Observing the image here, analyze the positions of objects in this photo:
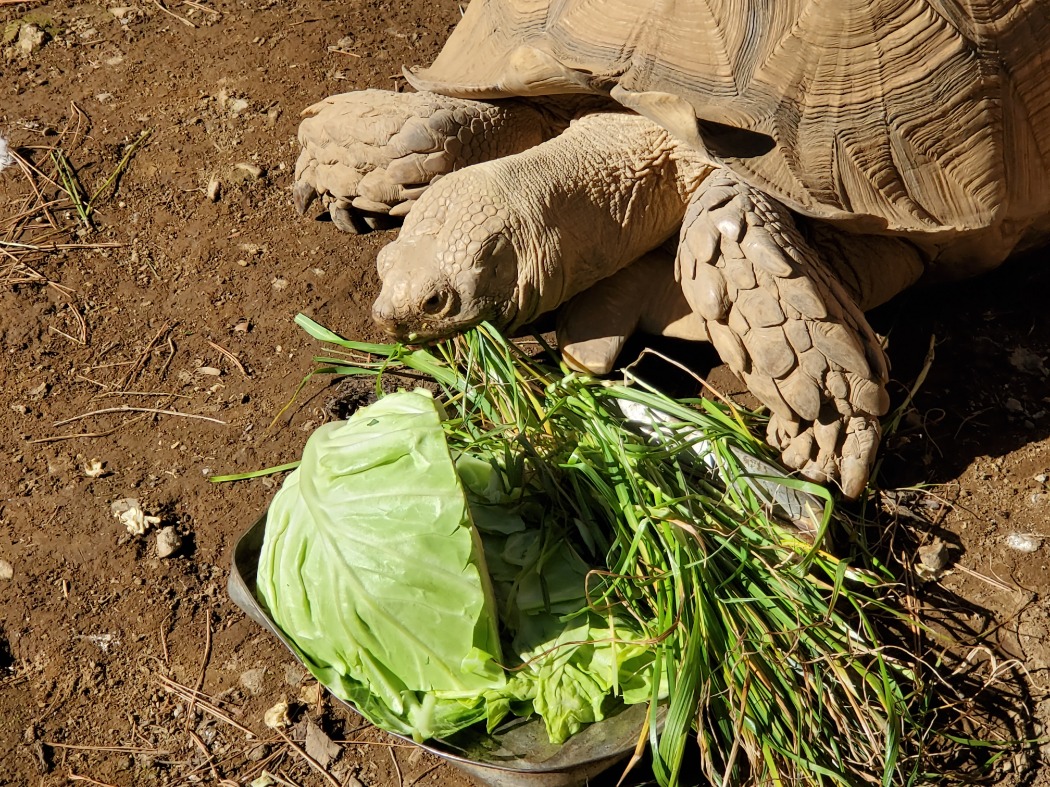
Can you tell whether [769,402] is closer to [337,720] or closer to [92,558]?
[337,720]

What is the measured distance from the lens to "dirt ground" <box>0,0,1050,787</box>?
7.31 ft

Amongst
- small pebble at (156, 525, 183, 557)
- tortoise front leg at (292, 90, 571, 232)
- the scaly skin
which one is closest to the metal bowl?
small pebble at (156, 525, 183, 557)

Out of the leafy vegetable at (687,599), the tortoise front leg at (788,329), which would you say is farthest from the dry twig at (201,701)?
the tortoise front leg at (788,329)

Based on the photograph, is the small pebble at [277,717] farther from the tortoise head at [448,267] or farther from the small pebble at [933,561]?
the small pebble at [933,561]

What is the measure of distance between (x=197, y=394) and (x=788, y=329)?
1.72 metres

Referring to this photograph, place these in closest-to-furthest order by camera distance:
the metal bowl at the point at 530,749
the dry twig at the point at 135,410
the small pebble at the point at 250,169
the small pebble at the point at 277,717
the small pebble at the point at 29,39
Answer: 1. the metal bowl at the point at 530,749
2. the small pebble at the point at 277,717
3. the dry twig at the point at 135,410
4. the small pebble at the point at 250,169
5. the small pebble at the point at 29,39

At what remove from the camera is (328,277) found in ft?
10.3

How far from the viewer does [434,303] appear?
2477 millimetres

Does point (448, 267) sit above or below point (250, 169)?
above

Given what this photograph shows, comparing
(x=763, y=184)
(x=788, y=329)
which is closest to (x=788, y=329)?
(x=788, y=329)

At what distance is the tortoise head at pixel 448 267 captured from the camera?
2.46 m

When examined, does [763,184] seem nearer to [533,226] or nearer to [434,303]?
[533,226]

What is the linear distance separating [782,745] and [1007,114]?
66.2 inches

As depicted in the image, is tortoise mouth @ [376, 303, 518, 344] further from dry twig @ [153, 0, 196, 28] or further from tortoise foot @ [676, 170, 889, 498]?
dry twig @ [153, 0, 196, 28]
